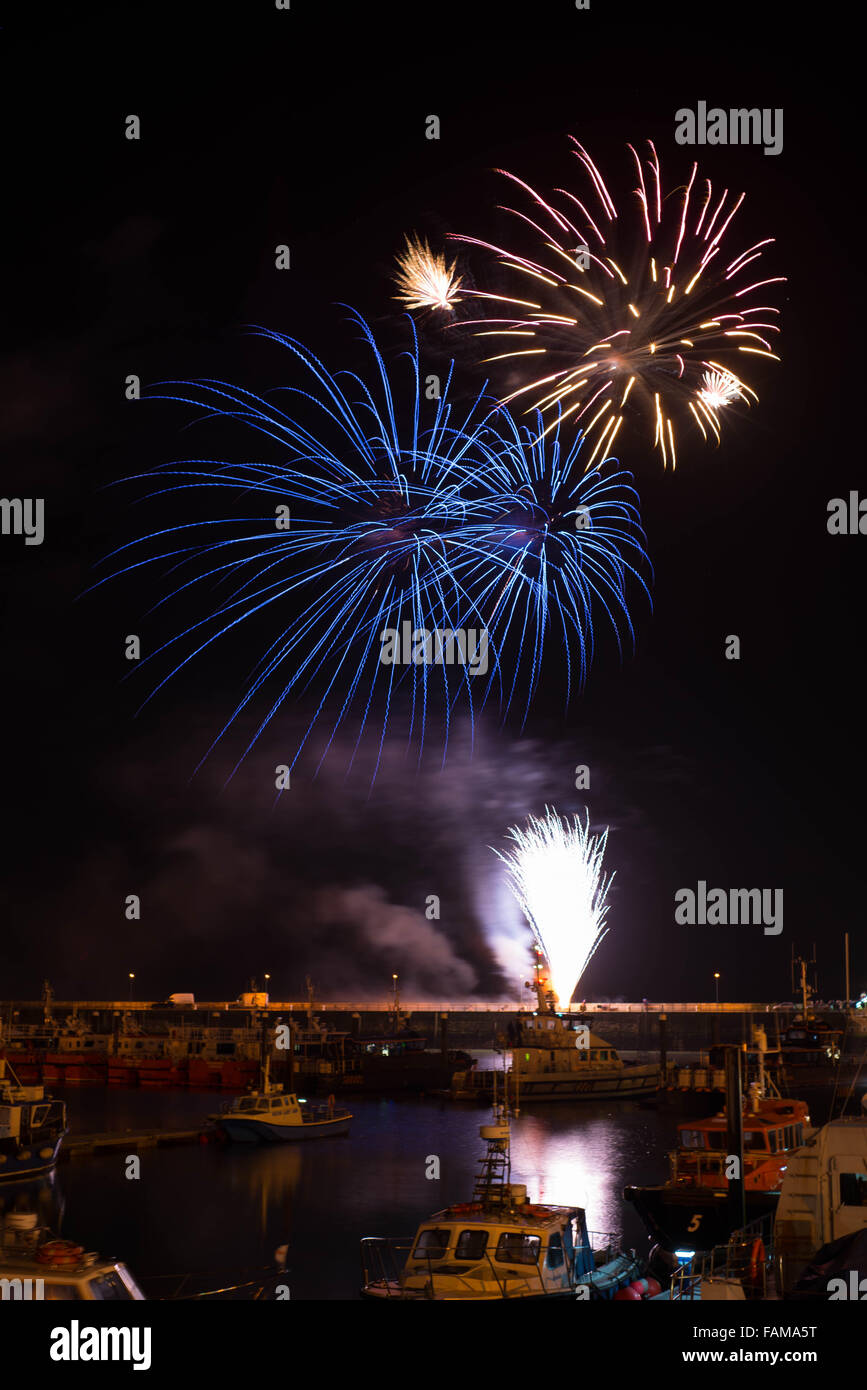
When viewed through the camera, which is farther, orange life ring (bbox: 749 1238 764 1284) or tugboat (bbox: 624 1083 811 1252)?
tugboat (bbox: 624 1083 811 1252)

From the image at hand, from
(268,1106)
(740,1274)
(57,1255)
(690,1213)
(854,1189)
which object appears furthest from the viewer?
(268,1106)

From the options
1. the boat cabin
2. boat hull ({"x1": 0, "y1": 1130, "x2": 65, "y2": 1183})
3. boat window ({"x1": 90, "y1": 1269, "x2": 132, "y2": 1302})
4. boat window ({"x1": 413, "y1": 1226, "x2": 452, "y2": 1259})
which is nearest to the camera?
boat window ({"x1": 90, "y1": 1269, "x2": 132, "y2": 1302})

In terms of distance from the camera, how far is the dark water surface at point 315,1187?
29.0 meters

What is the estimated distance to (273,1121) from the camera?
169 ft

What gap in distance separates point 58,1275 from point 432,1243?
21.4ft

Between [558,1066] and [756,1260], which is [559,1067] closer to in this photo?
[558,1066]

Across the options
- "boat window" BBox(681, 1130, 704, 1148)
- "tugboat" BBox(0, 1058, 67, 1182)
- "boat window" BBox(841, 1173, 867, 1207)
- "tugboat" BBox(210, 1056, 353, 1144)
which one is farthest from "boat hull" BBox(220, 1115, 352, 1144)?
"boat window" BBox(841, 1173, 867, 1207)

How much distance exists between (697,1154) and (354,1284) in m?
8.20

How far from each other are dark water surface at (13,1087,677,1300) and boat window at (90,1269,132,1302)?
999 centimetres

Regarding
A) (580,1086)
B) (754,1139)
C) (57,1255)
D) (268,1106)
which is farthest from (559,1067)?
(57,1255)

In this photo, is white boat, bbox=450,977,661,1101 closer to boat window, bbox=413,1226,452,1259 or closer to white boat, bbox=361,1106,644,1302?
white boat, bbox=361,1106,644,1302

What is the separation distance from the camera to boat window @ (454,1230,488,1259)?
1669 cm

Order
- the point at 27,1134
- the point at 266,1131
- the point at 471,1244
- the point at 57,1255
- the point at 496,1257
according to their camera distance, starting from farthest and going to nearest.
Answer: the point at 266,1131
the point at 27,1134
the point at 471,1244
the point at 496,1257
the point at 57,1255
